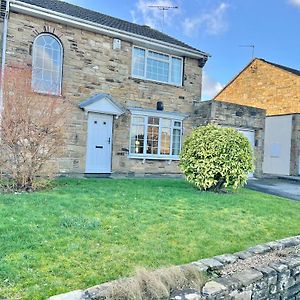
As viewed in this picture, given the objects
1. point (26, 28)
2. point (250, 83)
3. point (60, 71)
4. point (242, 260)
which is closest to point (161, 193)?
point (242, 260)

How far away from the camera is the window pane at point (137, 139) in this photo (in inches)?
560

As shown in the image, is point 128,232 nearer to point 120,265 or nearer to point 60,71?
point 120,265

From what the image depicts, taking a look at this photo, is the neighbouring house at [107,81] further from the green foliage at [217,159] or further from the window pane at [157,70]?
the green foliage at [217,159]

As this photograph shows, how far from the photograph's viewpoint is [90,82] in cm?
1300

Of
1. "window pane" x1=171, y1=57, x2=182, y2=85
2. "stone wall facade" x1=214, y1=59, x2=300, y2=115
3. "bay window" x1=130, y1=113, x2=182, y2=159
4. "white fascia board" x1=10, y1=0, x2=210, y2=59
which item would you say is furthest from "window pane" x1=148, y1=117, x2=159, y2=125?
"stone wall facade" x1=214, y1=59, x2=300, y2=115

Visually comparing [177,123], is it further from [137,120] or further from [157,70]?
[157,70]

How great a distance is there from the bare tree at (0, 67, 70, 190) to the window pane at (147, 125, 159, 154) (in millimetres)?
6183

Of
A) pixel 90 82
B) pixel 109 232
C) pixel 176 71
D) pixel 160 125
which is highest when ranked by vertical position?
pixel 176 71

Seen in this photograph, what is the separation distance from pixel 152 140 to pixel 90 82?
3.86 metres

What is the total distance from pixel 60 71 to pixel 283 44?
1624 cm

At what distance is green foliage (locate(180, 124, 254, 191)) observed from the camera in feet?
31.1

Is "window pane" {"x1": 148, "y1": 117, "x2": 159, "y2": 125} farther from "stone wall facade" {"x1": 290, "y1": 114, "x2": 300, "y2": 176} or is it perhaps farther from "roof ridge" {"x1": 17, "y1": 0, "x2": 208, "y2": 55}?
"stone wall facade" {"x1": 290, "y1": 114, "x2": 300, "y2": 176}

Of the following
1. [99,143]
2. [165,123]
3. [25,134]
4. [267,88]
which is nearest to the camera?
[25,134]

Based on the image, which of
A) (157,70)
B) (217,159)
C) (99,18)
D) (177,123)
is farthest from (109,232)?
(99,18)
